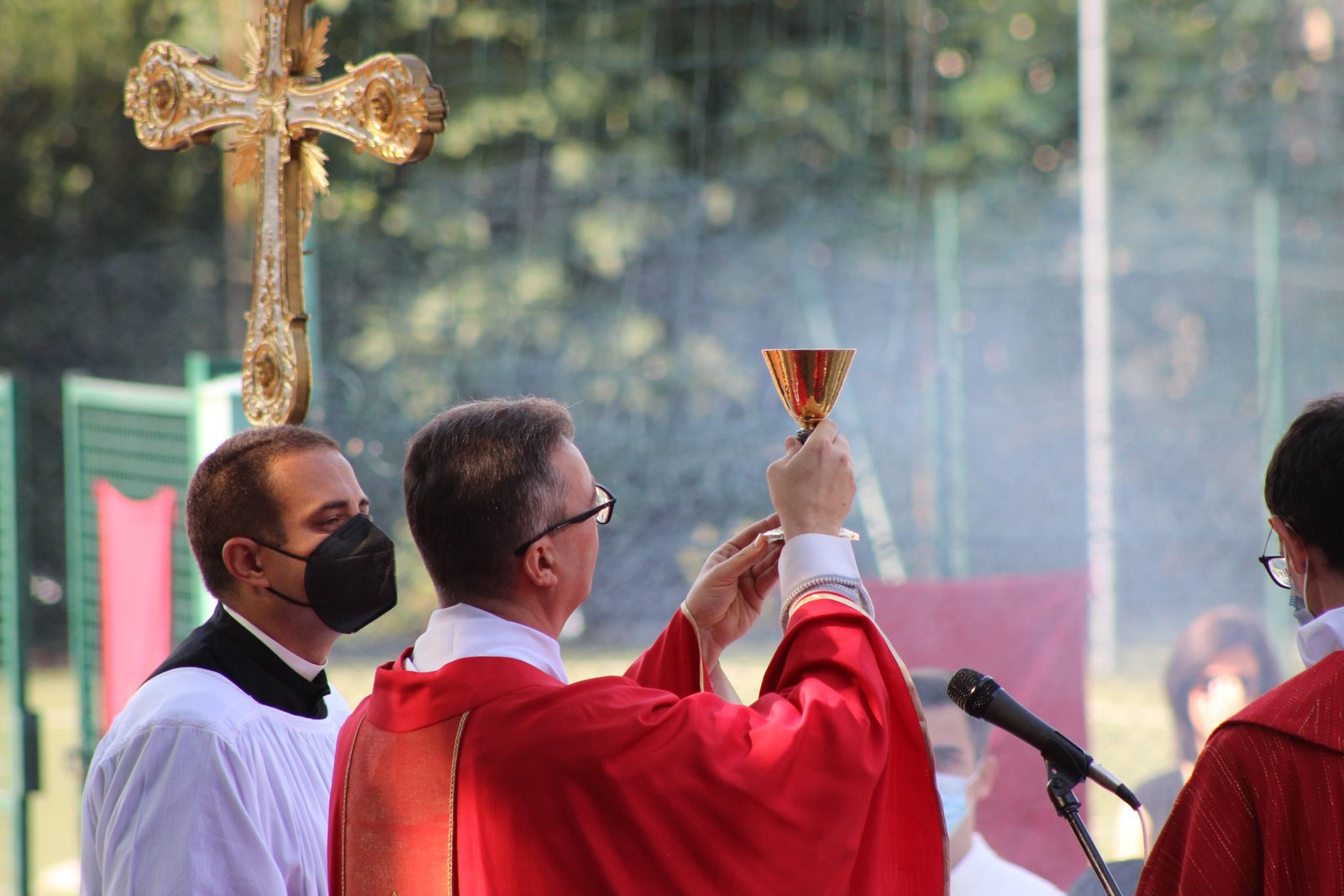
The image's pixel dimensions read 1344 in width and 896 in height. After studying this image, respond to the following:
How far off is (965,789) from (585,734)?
7.95ft

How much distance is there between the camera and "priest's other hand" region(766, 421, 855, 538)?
1.99m

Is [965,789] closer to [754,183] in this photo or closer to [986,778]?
[986,778]

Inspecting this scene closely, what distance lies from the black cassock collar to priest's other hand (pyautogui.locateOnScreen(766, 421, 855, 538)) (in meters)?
1.04

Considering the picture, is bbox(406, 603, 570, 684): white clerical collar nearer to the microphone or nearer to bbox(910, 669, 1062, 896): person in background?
the microphone

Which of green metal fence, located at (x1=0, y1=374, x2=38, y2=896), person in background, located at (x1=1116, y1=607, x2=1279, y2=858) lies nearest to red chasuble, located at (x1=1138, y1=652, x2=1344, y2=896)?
person in background, located at (x1=1116, y1=607, x2=1279, y2=858)

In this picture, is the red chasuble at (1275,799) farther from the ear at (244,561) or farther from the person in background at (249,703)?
the ear at (244,561)

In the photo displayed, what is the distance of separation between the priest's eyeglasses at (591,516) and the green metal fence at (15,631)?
3838 mm

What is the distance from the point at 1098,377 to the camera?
723 centimetres

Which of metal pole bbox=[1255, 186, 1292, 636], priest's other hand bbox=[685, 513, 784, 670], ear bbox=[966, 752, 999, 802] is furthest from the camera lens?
metal pole bbox=[1255, 186, 1292, 636]

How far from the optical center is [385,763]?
81.4 inches

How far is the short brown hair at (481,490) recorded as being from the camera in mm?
2000

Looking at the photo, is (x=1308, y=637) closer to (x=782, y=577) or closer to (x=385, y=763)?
(x=782, y=577)

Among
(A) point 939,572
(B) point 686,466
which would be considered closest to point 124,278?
(B) point 686,466

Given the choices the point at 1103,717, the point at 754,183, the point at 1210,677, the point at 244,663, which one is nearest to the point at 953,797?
the point at 1210,677
